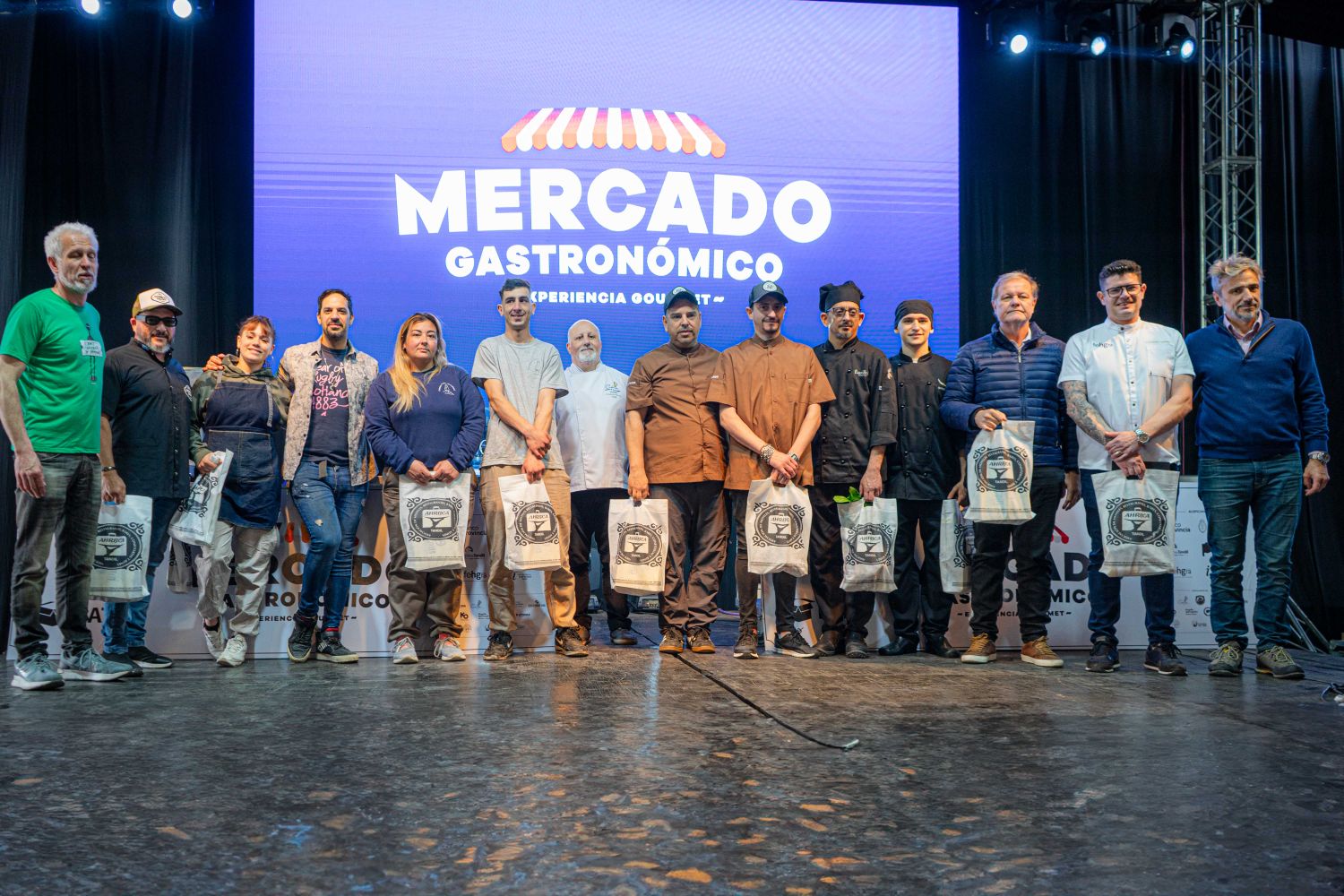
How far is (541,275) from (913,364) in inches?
93.5

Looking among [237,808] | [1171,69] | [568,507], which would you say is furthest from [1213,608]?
[1171,69]

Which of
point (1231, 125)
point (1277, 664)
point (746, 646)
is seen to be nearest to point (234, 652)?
point (746, 646)

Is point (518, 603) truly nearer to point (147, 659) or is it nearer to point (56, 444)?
point (147, 659)

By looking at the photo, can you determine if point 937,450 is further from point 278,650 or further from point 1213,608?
point 278,650

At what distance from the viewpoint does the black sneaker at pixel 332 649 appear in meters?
4.58

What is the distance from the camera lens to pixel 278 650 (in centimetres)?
478

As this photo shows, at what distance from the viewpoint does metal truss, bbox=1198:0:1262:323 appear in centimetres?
597

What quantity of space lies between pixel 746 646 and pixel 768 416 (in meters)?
1.02

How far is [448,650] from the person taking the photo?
4.60 meters

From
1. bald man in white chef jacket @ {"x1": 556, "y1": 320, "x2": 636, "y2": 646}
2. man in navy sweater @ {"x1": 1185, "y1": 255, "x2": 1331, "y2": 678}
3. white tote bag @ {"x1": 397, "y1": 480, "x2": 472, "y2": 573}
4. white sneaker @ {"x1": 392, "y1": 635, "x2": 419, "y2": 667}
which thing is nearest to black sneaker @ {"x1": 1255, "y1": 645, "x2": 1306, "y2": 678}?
man in navy sweater @ {"x1": 1185, "y1": 255, "x2": 1331, "y2": 678}

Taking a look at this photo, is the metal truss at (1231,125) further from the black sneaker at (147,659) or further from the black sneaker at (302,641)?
the black sneaker at (147,659)

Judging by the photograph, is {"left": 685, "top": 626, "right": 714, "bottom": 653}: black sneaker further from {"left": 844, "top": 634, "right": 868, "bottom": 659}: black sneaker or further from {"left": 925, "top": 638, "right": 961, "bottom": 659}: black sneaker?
{"left": 925, "top": 638, "right": 961, "bottom": 659}: black sneaker

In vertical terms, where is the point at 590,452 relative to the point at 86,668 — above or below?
above

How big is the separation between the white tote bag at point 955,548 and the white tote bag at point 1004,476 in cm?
27
